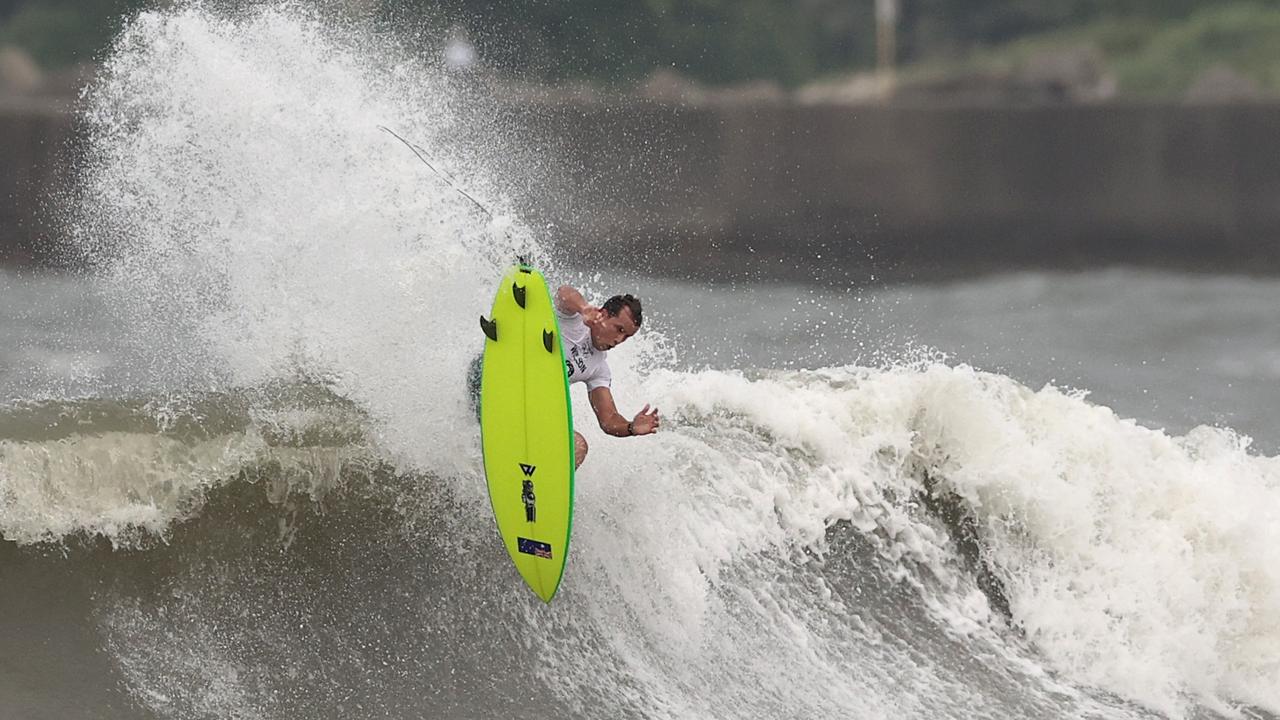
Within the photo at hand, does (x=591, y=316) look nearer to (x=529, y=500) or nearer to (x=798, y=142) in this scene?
(x=529, y=500)

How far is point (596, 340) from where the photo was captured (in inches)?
235

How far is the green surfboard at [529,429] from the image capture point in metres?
5.77

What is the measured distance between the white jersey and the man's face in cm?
6

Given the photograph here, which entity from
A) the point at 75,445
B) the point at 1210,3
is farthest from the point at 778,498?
the point at 1210,3

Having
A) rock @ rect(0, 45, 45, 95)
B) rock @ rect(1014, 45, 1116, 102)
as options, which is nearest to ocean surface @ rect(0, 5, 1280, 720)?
rock @ rect(0, 45, 45, 95)

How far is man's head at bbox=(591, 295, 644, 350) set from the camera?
19.1 feet

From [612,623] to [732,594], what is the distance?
0.69 meters

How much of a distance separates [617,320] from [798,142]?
14.3 m

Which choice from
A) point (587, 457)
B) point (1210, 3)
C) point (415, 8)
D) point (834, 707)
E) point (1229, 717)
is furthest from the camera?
point (1210, 3)

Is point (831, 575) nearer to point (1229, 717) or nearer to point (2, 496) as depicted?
point (1229, 717)

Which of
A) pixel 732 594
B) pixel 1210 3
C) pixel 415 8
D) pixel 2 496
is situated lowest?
pixel 2 496

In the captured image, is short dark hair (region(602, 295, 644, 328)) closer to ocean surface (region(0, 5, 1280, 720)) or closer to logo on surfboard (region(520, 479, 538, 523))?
logo on surfboard (region(520, 479, 538, 523))

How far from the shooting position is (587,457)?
6684 millimetres

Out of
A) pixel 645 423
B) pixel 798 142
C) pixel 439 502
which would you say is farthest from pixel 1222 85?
pixel 645 423
